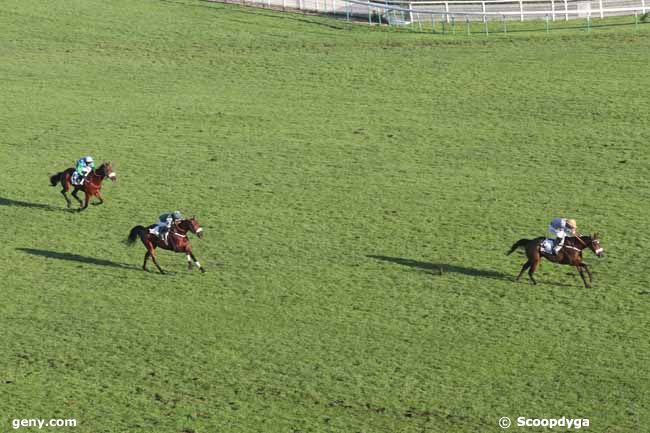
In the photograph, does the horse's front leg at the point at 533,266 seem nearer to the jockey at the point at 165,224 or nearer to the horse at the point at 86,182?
the jockey at the point at 165,224

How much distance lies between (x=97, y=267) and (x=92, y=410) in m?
7.18

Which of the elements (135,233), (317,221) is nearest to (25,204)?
(135,233)

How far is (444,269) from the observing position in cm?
2777

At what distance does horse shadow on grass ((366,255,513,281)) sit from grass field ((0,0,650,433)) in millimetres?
76

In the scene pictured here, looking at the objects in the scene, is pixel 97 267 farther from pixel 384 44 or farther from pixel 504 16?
pixel 504 16

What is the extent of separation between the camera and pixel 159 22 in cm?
5125

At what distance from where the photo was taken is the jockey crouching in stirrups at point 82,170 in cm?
3100

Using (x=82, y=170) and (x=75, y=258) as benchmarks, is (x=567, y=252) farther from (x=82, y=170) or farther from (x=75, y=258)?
(x=82, y=170)

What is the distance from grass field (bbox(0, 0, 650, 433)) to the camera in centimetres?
2194

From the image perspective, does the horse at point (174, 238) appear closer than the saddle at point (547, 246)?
No

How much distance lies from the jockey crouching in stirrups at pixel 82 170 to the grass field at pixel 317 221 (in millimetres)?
1091

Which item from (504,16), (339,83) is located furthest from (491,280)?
(504,16)

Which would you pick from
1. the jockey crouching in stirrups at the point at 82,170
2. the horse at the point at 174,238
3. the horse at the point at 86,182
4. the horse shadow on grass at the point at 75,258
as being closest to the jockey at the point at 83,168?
the jockey crouching in stirrups at the point at 82,170

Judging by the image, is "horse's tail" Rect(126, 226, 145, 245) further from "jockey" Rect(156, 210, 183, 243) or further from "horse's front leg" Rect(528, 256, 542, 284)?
"horse's front leg" Rect(528, 256, 542, 284)
